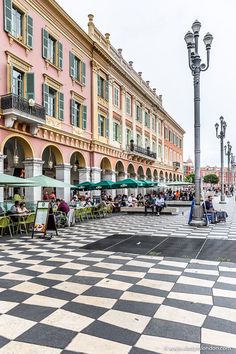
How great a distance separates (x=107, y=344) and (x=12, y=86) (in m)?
14.8

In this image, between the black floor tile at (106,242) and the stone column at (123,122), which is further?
the stone column at (123,122)

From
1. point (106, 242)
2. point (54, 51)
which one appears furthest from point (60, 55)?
point (106, 242)

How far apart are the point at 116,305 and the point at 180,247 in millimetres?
4701

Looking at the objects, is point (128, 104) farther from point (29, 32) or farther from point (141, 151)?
point (29, 32)

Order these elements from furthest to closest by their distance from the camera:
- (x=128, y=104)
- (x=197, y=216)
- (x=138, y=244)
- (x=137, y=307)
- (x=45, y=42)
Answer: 1. (x=128, y=104)
2. (x=45, y=42)
3. (x=197, y=216)
4. (x=138, y=244)
5. (x=137, y=307)

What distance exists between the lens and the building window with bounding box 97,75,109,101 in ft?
83.8

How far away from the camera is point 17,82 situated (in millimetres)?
16609

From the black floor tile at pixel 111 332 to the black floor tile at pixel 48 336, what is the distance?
0.22m

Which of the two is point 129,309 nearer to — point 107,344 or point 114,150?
point 107,344

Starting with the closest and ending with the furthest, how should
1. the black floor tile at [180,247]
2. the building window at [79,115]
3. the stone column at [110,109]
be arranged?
the black floor tile at [180,247] < the building window at [79,115] < the stone column at [110,109]

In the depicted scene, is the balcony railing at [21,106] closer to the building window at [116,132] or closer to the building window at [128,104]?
the building window at [116,132]

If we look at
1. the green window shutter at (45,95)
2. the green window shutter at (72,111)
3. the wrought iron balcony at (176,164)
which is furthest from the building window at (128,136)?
the wrought iron balcony at (176,164)

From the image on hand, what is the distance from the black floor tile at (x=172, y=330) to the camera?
3473 millimetres

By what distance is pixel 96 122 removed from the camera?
973 inches
